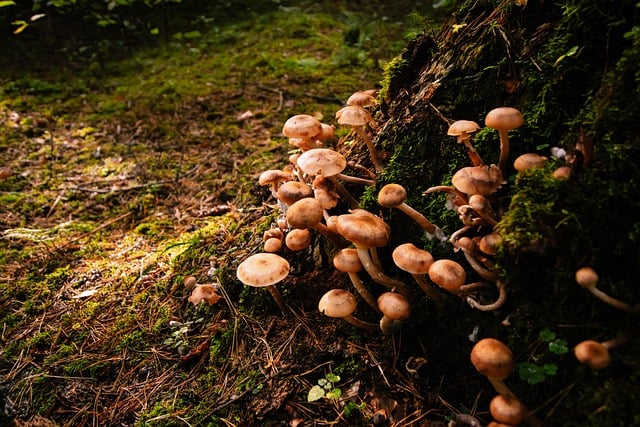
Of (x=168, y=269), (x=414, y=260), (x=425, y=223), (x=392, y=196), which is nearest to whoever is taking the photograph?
(x=414, y=260)

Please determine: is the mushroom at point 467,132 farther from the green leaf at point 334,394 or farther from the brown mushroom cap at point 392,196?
the green leaf at point 334,394

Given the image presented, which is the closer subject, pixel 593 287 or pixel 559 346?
pixel 593 287

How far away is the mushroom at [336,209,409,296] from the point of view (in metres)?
2.32

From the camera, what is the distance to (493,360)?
1.86 metres

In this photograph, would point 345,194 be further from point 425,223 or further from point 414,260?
point 414,260

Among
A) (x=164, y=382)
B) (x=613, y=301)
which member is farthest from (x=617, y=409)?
(x=164, y=382)

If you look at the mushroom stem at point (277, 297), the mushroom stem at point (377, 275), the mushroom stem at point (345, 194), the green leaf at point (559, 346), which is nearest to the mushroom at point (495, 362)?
the green leaf at point (559, 346)

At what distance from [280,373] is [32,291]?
8.48 ft

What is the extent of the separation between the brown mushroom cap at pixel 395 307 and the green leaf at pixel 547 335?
685 millimetres

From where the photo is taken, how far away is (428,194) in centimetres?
275

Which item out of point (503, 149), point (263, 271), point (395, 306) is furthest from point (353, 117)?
point (395, 306)

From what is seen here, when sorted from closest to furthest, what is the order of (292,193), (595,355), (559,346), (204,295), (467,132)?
1. (595,355)
2. (559,346)
3. (467,132)
4. (292,193)
5. (204,295)

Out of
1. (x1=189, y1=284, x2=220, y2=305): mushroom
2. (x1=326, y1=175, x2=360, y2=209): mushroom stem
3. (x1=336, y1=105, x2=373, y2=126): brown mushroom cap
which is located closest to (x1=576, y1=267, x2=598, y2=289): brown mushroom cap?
(x1=326, y1=175, x2=360, y2=209): mushroom stem

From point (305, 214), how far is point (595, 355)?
5.28 feet
